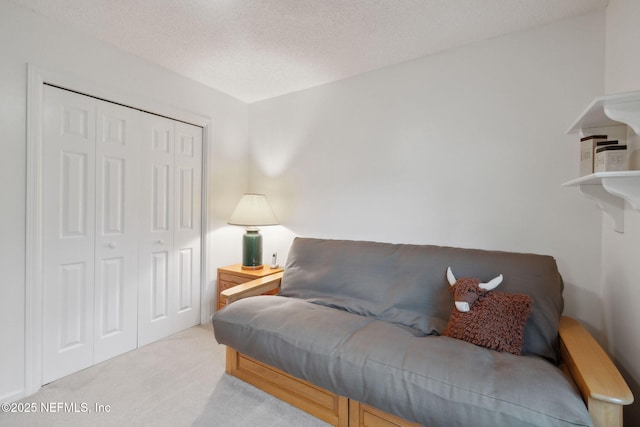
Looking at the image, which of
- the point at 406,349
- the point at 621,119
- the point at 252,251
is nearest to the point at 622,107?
the point at 621,119

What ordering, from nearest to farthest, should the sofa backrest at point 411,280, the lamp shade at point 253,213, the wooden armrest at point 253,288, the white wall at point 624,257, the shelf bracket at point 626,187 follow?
the shelf bracket at point 626,187, the white wall at point 624,257, the sofa backrest at point 411,280, the wooden armrest at point 253,288, the lamp shade at point 253,213

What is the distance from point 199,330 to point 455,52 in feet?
10.5

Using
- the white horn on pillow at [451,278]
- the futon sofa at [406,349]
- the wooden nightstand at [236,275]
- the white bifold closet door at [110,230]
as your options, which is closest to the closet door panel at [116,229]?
the white bifold closet door at [110,230]

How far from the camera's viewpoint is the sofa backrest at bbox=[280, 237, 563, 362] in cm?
157

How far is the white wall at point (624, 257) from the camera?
1.30 meters

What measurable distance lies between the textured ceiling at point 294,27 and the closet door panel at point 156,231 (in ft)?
2.12

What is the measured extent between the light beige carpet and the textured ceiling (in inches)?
92.8

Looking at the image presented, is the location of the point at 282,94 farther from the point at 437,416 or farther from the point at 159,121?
the point at 437,416

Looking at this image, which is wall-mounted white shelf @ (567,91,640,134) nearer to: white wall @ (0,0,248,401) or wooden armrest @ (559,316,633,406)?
wooden armrest @ (559,316,633,406)

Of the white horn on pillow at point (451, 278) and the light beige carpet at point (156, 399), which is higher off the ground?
the white horn on pillow at point (451, 278)

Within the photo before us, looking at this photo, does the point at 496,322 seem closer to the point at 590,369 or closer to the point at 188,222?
the point at 590,369

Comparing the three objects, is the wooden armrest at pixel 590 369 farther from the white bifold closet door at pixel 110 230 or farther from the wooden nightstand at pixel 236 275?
the white bifold closet door at pixel 110 230

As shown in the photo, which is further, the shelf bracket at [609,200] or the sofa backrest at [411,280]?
the sofa backrest at [411,280]

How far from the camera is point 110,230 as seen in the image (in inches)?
87.0
